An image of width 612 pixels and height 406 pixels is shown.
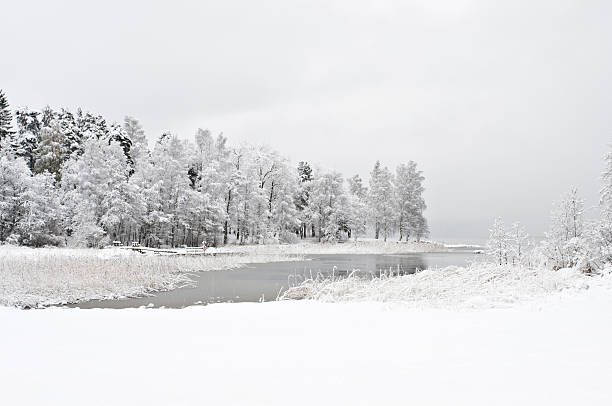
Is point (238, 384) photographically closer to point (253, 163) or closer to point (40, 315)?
point (40, 315)

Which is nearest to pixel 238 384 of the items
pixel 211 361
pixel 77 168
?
pixel 211 361

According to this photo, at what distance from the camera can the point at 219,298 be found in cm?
1498

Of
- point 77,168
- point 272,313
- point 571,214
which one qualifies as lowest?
point 272,313

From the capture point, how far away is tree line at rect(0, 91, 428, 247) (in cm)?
3061

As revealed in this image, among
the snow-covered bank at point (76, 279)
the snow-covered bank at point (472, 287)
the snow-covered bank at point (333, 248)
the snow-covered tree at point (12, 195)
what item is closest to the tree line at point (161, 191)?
the snow-covered tree at point (12, 195)

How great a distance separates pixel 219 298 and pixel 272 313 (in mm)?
7764

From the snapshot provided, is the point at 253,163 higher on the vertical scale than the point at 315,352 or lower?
higher

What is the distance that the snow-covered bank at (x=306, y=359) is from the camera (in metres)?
3.54

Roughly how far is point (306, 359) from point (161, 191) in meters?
39.8

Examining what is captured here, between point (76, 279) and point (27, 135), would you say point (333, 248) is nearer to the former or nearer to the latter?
point (76, 279)

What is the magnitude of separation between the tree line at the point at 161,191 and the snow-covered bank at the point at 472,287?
26716 mm

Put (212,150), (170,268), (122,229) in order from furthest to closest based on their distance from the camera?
(212,150) < (122,229) < (170,268)

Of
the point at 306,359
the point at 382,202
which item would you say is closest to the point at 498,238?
the point at 306,359

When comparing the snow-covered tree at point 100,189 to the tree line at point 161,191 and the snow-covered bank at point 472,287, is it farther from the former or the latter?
the snow-covered bank at point 472,287
